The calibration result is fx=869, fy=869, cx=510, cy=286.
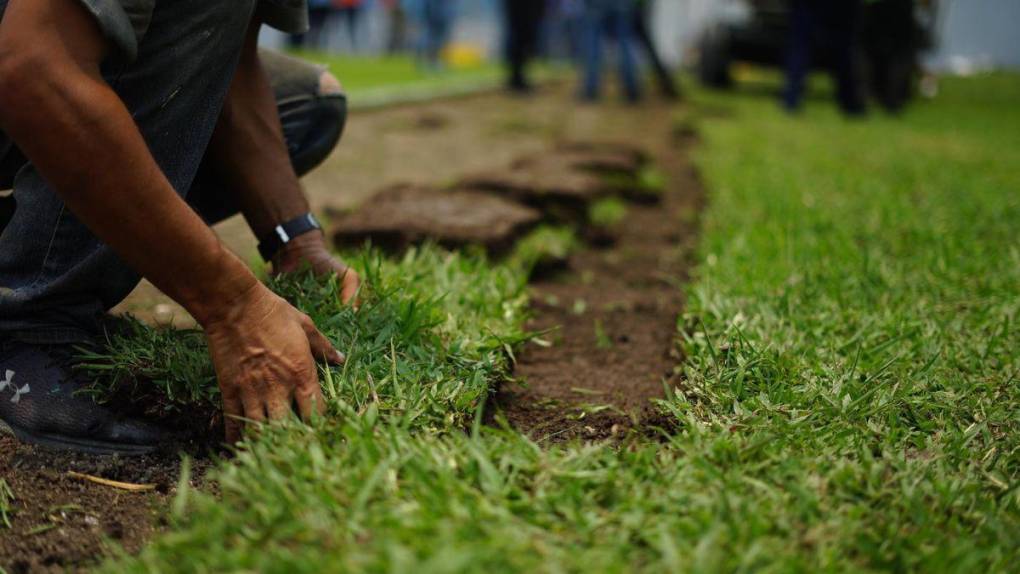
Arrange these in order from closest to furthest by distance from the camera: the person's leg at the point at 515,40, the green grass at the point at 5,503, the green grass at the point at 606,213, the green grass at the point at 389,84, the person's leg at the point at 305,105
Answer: the green grass at the point at 5,503
the person's leg at the point at 305,105
the green grass at the point at 606,213
the green grass at the point at 389,84
the person's leg at the point at 515,40

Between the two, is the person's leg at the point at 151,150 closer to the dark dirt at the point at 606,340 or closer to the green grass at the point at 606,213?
the dark dirt at the point at 606,340

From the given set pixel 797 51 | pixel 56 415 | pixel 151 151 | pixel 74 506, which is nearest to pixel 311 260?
pixel 151 151

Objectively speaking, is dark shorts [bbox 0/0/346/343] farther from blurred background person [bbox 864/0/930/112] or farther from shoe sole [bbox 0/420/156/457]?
blurred background person [bbox 864/0/930/112]

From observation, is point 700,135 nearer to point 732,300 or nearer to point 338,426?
point 732,300

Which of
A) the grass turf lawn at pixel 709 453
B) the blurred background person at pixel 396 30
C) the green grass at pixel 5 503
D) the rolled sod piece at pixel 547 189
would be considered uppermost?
the grass turf lawn at pixel 709 453

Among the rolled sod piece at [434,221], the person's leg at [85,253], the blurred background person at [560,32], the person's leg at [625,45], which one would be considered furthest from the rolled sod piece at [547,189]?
the blurred background person at [560,32]

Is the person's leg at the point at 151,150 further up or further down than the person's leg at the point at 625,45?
further up

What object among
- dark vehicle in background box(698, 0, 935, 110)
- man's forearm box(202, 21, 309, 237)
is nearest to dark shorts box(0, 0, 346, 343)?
man's forearm box(202, 21, 309, 237)

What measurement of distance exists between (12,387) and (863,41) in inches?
366

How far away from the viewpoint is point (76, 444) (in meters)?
1.48

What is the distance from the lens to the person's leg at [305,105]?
6.73 feet

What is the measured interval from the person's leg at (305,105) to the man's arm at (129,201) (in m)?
0.79

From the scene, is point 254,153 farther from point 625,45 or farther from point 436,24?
point 436,24

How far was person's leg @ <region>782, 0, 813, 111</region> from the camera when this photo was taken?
25.6 feet
